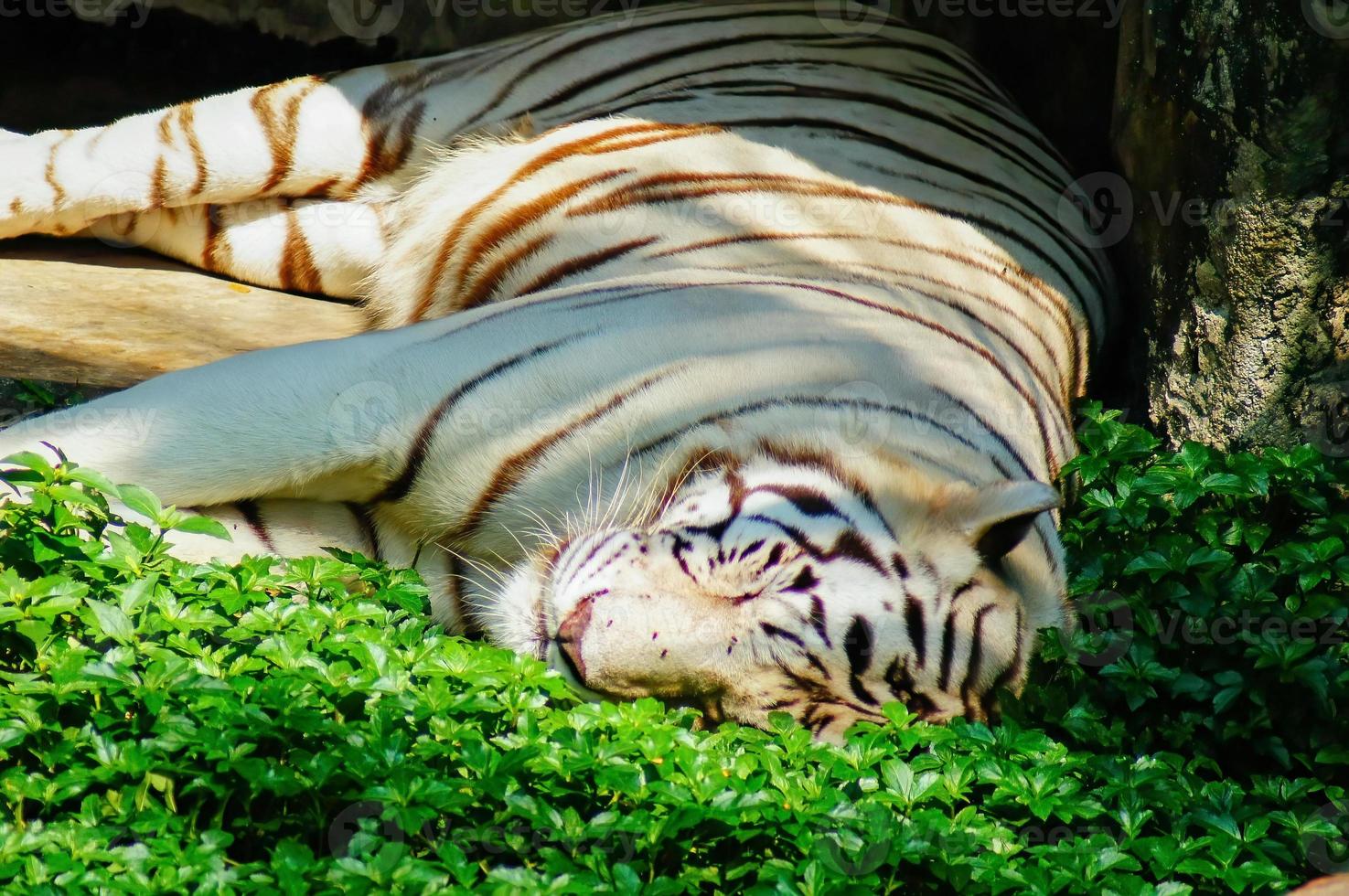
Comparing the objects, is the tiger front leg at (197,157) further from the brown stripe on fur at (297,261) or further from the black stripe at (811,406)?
the black stripe at (811,406)

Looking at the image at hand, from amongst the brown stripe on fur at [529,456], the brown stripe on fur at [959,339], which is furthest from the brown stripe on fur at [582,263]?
the brown stripe on fur at [529,456]

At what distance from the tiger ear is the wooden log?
1.87 metres

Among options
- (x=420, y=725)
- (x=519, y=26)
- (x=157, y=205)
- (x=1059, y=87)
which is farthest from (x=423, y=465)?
(x=519, y=26)

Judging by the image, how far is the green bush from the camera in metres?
1.61

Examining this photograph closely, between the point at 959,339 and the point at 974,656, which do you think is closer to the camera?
the point at 974,656

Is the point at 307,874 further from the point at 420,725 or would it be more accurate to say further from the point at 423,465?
the point at 423,465

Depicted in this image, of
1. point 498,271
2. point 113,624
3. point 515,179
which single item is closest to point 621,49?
point 515,179

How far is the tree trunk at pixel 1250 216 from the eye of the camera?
2.77m

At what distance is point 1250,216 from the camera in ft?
9.44

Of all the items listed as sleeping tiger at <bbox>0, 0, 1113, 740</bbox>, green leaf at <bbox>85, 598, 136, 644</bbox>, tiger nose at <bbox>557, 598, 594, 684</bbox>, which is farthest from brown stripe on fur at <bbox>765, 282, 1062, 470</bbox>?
green leaf at <bbox>85, 598, 136, 644</bbox>

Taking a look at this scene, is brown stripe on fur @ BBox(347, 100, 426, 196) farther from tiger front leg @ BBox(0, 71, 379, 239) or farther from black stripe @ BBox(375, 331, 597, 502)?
black stripe @ BBox(375, 331, 597, 502)

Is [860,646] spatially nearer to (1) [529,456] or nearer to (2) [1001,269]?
(1) [529,456]

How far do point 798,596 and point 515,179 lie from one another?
1.67 meters

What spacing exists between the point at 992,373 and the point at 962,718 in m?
0.84
